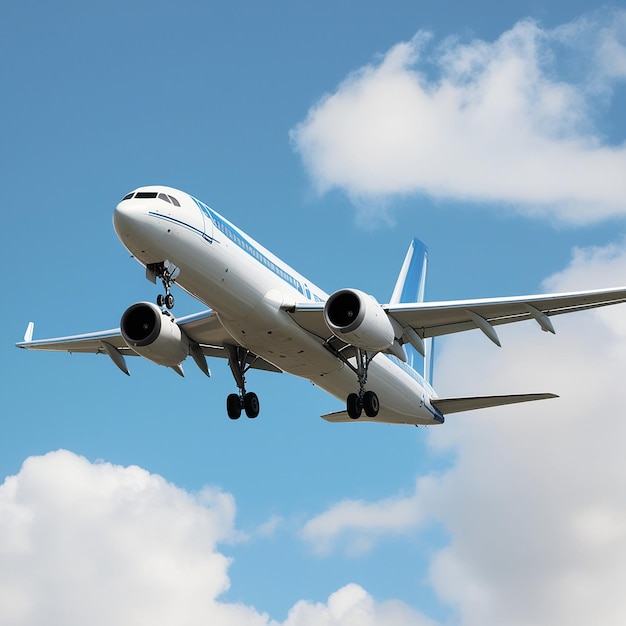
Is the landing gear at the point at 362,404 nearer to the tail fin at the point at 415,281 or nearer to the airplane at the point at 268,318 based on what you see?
the airplane at the point at 268,318

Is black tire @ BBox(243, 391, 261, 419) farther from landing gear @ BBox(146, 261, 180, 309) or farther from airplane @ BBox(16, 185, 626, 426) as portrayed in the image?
landing gear @ BBox(146, 261, 180, 309)

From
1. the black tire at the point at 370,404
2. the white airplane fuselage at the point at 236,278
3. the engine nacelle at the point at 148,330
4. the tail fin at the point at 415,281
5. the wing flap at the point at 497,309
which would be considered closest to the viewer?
the white airplane fuselage at the point at 236,278

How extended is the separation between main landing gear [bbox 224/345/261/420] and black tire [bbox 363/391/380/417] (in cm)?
376

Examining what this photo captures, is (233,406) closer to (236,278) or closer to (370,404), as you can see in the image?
(370,404)

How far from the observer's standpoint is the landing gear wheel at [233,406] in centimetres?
3325

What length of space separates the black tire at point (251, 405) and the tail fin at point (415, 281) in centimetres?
1049

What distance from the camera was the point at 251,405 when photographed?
33.2 m

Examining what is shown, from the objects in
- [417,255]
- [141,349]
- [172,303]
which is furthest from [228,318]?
[417,255]

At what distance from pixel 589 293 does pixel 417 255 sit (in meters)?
17.8

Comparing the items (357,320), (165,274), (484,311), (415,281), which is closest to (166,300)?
(165,274)

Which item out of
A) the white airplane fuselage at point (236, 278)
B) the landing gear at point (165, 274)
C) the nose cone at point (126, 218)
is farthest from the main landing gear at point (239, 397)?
the nose cone at point (126, 218)

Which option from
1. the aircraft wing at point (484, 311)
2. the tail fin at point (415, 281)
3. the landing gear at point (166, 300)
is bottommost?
the landing gear at point (166, 300)

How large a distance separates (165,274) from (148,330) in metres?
4.64

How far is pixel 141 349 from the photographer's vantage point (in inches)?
1213
